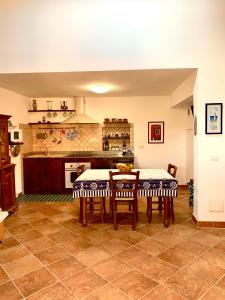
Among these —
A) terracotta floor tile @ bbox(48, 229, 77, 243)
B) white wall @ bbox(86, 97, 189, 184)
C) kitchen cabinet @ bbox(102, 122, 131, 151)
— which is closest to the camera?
terracotta floor tile @ bbox(48, 229, 77, 243)

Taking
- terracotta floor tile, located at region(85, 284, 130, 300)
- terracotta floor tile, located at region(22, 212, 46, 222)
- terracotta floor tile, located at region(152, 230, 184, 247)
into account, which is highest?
terracotta floor tile, located at region(22, 212, 46, 222)

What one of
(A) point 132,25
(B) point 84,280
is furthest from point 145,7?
(B) point 84,280

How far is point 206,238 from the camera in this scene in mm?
3166

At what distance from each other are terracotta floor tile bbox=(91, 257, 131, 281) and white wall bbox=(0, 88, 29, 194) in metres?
3.49

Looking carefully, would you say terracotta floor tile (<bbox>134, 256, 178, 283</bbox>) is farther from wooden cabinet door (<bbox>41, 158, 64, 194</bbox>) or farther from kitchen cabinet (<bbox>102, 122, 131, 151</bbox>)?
kitchen cabinet (<bbox>102, 122, 131, 151</bbox>)

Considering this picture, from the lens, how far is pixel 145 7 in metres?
3.33

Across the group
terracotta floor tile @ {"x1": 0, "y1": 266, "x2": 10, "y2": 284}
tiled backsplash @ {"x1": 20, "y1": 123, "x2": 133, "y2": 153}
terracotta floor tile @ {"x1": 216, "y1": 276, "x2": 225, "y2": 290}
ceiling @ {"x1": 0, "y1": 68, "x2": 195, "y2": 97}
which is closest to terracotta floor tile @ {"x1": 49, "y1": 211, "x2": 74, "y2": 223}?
terracotta floor tile @ {"x1": 0, "y1": 266, "x2": 10, "y2": 284}

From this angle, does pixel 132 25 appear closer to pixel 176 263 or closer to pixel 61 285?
pixel 176 263

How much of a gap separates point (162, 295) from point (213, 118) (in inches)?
97.3

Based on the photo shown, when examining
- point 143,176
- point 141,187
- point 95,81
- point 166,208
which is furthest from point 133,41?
point 166,208

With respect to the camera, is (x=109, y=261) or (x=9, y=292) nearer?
(x=9, y=292)

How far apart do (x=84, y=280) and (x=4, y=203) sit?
2.41m

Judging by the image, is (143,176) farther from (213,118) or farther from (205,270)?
(205,270)

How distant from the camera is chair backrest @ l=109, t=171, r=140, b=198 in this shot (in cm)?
329
